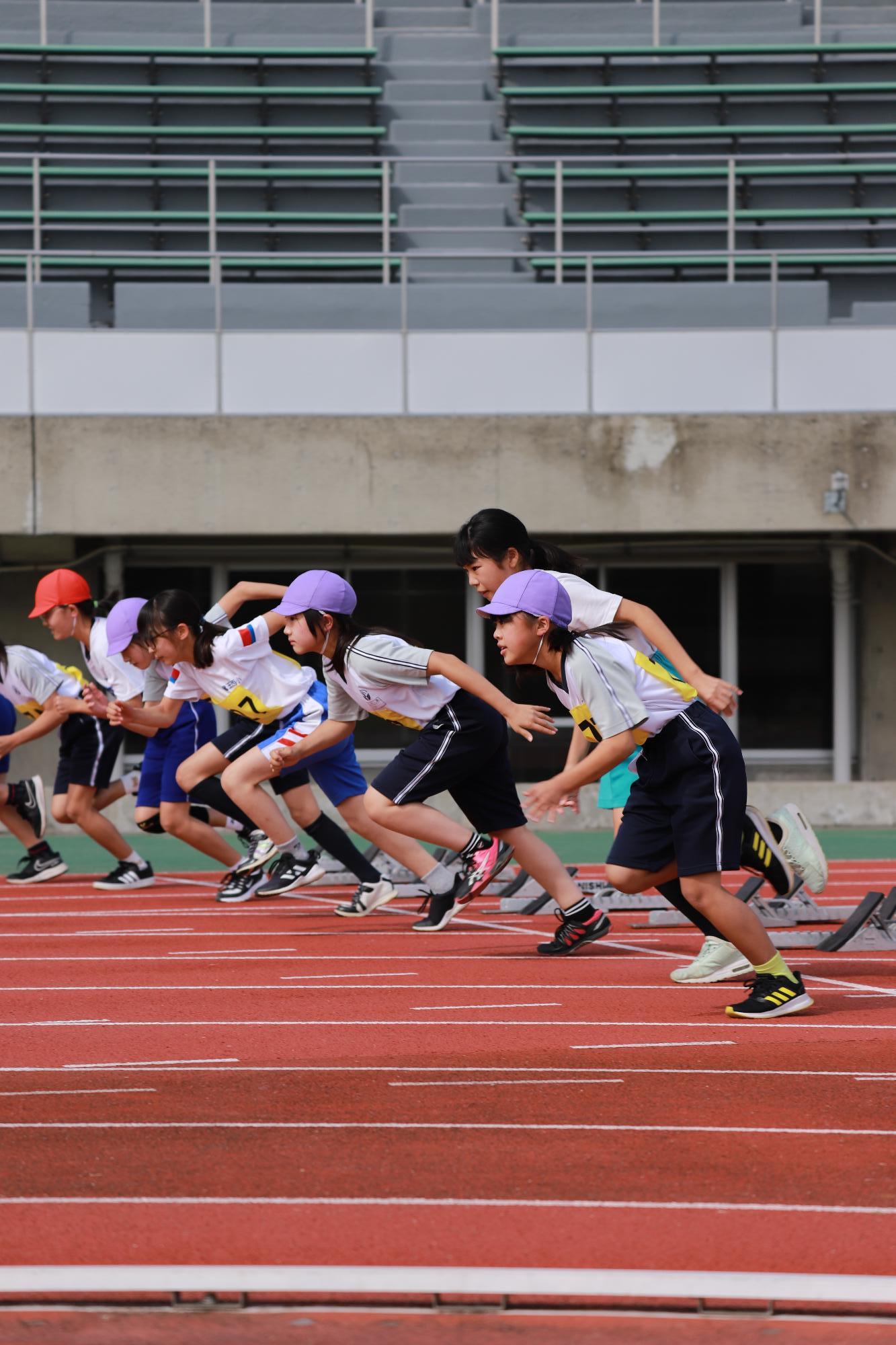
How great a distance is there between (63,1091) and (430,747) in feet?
10.3

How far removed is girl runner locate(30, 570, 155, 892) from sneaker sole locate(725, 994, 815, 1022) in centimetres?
493

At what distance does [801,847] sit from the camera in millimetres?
7418

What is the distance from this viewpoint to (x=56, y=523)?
1725 cm

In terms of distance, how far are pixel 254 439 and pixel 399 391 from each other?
1.53 metres

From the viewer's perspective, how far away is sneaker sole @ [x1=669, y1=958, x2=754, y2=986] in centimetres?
719

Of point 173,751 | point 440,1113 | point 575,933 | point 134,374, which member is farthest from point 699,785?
point 134,374

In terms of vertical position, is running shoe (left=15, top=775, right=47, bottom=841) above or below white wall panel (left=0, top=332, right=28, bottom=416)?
below

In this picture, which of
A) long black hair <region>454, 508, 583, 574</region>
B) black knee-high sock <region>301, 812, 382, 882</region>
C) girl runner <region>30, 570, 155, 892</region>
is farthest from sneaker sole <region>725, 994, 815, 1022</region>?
girl runner <region>30, 570, 155, 892</region>

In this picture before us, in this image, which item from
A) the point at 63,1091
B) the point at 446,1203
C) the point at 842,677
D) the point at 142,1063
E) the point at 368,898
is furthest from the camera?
the point at 842,677

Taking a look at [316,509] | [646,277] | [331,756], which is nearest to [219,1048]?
[331,756]

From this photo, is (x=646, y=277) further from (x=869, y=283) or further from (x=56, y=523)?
(x=56, y=523)

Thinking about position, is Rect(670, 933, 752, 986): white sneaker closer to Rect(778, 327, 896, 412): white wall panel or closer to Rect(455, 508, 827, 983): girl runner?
Rect(455, 508, 827, 983): girl runner

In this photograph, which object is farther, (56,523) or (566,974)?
(56,523)

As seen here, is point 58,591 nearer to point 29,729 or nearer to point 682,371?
point 29,729
